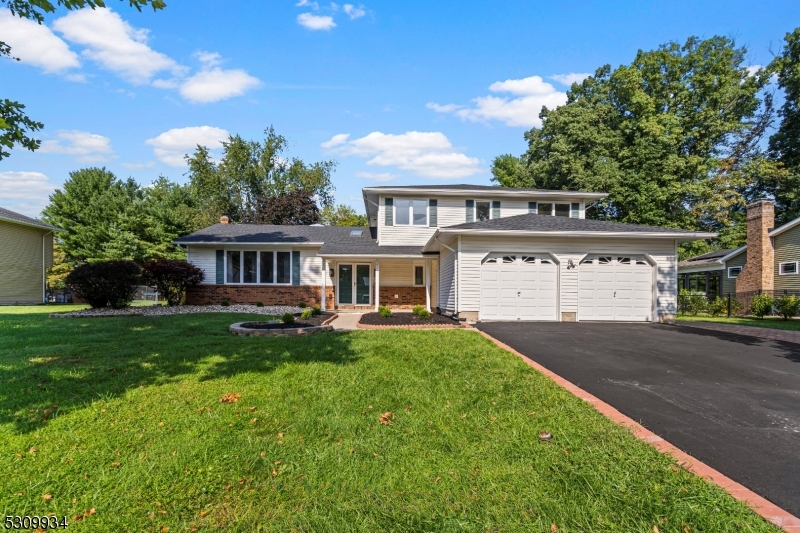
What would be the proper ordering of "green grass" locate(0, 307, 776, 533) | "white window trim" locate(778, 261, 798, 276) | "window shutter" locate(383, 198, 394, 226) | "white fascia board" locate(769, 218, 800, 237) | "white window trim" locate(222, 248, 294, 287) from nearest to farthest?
1. "green grass" locate(0, 307, 776, 533)
2. "window shutter" locate(383, 198, 394, 226)
3. "white window trim" locate(222, 248, 294, 287)
4. "white fascia board" locate(769, 218, 800, 237)
5. "white window trim" locate(778, 261, 798, 276)

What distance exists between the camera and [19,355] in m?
6.31

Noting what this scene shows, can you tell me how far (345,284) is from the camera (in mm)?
18578

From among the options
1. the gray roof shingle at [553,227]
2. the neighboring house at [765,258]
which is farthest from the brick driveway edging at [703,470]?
the neighboring house at [765,258]

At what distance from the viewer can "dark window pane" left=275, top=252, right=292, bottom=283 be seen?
18922 millimetres

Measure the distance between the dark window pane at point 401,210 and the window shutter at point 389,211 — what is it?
5.4 inches

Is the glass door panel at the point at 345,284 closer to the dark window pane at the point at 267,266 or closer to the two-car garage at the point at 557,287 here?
the dark window pane at the point at 267,266

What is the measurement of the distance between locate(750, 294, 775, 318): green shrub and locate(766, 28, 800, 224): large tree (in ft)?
41.7

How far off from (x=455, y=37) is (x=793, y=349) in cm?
1220

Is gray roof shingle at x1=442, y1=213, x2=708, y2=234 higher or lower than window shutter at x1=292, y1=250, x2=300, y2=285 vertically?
higher

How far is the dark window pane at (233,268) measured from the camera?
1867 centimetres

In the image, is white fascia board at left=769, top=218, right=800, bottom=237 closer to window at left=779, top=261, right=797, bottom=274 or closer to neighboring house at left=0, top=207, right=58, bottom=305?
window at left=779, top=261, right=797, bottom=274

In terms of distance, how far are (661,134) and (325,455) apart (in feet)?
98.5

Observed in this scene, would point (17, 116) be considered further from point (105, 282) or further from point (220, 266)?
point (220, 266)

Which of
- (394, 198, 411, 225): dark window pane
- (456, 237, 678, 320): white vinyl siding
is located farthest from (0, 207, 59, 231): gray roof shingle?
(456, 237, 678, 320): white vinyl siding
